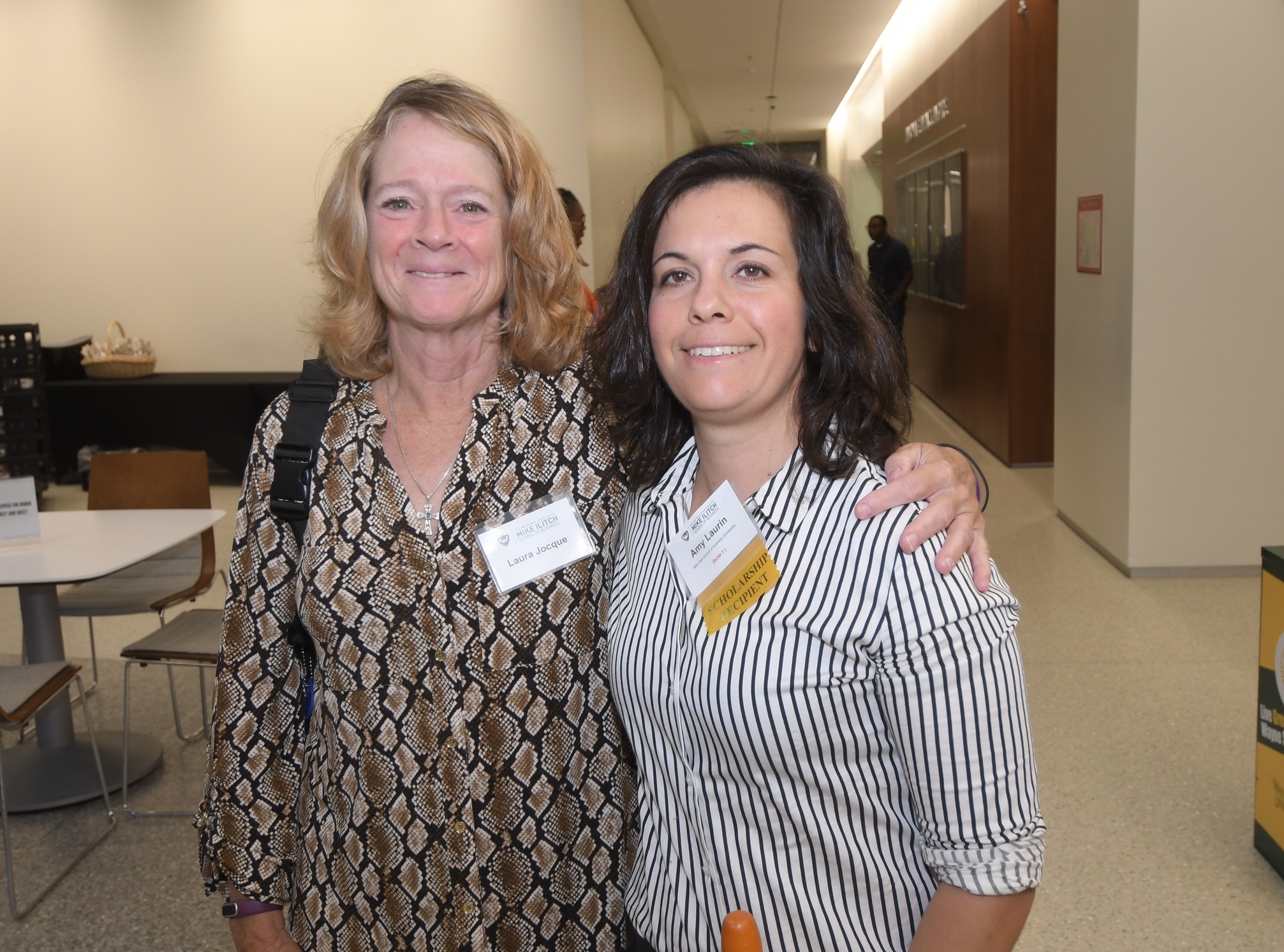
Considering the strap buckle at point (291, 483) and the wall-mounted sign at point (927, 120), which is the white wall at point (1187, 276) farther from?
the strap buckle at point (291, 483)

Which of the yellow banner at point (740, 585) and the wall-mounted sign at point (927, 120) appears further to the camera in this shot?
the wall-mounted sign at point (927, 120)

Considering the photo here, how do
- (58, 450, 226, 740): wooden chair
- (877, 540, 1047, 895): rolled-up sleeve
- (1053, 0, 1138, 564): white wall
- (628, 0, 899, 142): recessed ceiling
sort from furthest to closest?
(628, 0, 899, 142): recessed ceiling < (1053, 0, 1138, 564): white wall < (58, 450, 226, 740): wooden chair < (877, 540, 1047, 895): rolled-up sleeve

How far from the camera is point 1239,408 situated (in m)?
5.32

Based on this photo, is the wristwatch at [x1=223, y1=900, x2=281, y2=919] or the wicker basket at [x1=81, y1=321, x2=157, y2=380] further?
the wicker basket at [x1=81, y1=321, x2=157, y2=380]

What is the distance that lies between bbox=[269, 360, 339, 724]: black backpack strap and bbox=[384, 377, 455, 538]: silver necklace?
88 millimetres

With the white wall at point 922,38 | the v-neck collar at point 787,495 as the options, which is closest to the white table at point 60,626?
the v-neck collar at point 787,495

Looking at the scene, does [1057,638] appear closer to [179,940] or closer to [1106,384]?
[1106,384]

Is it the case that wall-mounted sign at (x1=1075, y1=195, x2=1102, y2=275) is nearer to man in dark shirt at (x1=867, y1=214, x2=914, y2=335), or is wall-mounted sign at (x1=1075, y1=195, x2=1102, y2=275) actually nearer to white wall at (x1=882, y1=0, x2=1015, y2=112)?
white wall at (x1=882, y1=0, x2=1015, y2=112)

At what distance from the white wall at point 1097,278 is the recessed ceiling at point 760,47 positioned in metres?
3.95

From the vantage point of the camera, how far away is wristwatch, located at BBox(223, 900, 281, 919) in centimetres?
159

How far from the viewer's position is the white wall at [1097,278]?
210 inches

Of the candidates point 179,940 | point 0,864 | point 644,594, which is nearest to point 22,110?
point 0,864

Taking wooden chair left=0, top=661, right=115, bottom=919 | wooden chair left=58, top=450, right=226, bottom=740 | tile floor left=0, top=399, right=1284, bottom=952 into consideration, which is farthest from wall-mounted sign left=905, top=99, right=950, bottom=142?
wooden chair left=0, top=661, right=115, bottom=919

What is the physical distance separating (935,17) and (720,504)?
1092 cm
